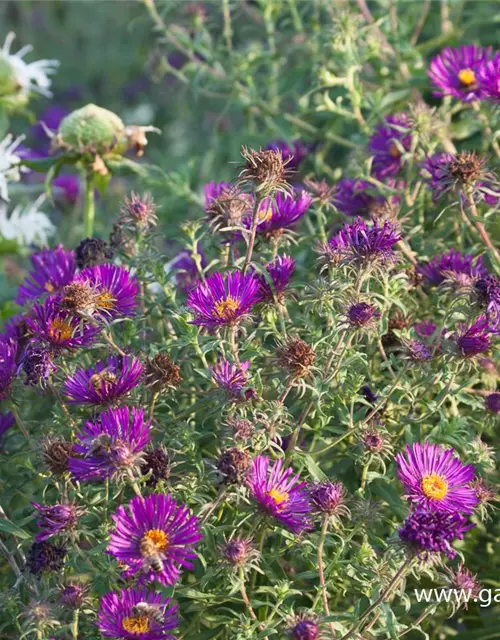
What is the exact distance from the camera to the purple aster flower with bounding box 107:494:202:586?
76cm

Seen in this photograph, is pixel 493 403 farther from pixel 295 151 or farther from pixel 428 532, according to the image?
pixel 295 151

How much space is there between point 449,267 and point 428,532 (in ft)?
1.36

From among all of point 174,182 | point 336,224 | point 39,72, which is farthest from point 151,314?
point 39,72

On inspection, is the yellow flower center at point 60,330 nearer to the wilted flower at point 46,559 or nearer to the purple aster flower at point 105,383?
the purple aster flower at point 105,383

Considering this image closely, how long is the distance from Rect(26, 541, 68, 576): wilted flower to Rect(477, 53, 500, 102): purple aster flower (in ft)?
2.23

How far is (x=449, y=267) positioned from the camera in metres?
1.07

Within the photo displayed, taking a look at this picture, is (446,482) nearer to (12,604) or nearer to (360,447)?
(360,447)

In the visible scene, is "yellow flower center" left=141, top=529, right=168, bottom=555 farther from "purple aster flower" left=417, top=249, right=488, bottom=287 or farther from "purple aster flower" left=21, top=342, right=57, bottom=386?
"purple aster flower" left=417, top=249, right=488, bottom=287

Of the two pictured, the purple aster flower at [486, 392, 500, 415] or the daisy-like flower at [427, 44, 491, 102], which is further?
the daisy-like flower at [427, 44, 491, 102]

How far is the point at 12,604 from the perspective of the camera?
0.83 metres

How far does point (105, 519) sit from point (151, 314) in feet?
0.93

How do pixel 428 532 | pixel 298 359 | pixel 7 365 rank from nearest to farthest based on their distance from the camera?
pixel 428 532
pixel 298 359
pixel 7 365

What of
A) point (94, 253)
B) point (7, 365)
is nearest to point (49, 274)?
point (94, 253)

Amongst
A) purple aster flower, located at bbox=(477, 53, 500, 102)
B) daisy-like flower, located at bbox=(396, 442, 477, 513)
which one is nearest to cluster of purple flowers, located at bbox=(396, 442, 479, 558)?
daisy-like flower, located at bbox=(396, 442, 477, 513)
